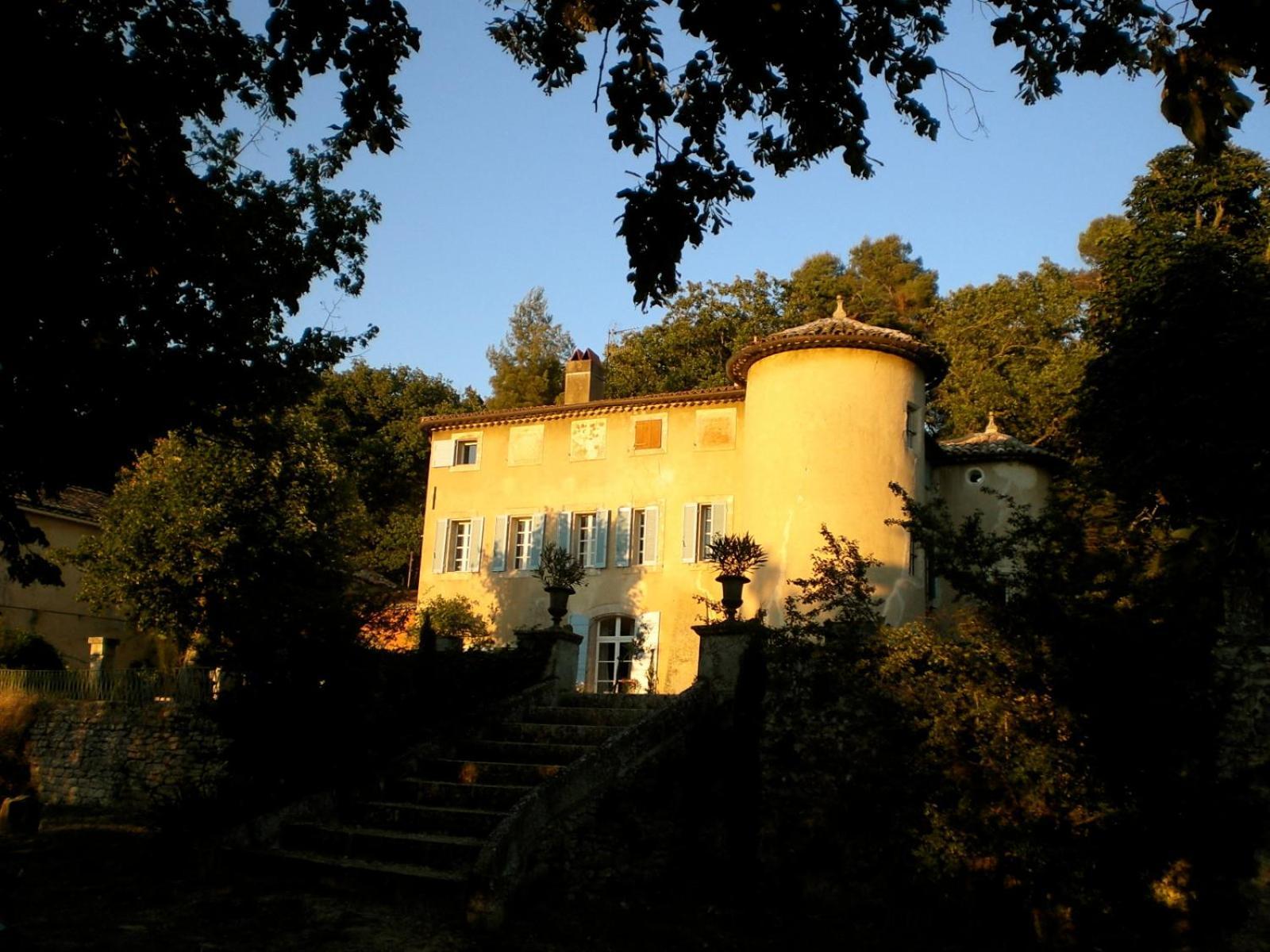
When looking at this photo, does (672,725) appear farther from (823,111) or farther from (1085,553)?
(823,111)

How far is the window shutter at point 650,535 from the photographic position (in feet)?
75.9

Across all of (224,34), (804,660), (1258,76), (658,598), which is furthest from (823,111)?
(658,598)

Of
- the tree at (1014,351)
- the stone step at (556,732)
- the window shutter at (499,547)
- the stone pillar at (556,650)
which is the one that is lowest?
the stone step at (556,732)

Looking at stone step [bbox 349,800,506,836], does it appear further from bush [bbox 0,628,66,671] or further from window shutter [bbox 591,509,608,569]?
bush [bbox 0,628,66,671]

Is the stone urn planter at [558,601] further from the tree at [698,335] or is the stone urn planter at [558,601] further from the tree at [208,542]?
the tree at [698,335]

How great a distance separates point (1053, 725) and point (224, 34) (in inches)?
337

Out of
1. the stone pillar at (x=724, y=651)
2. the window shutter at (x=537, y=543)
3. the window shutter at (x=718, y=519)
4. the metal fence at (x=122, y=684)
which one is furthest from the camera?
the window shutter at (x=537, y=543)

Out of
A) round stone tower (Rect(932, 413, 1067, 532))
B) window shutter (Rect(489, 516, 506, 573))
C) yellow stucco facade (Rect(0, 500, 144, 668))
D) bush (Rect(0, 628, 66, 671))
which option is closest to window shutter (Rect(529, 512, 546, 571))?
window shutter (Rect(489, 516, 506, 573))

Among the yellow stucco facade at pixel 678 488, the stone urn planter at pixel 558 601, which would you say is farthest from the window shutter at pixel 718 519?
the stone urn planter at pixel 558 601

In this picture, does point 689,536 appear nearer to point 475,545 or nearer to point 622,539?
point 622,539

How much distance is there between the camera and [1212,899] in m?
9.04

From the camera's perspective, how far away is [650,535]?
23.3 metres

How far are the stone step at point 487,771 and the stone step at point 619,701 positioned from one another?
1.94m

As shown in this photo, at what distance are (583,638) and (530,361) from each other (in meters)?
21.2
